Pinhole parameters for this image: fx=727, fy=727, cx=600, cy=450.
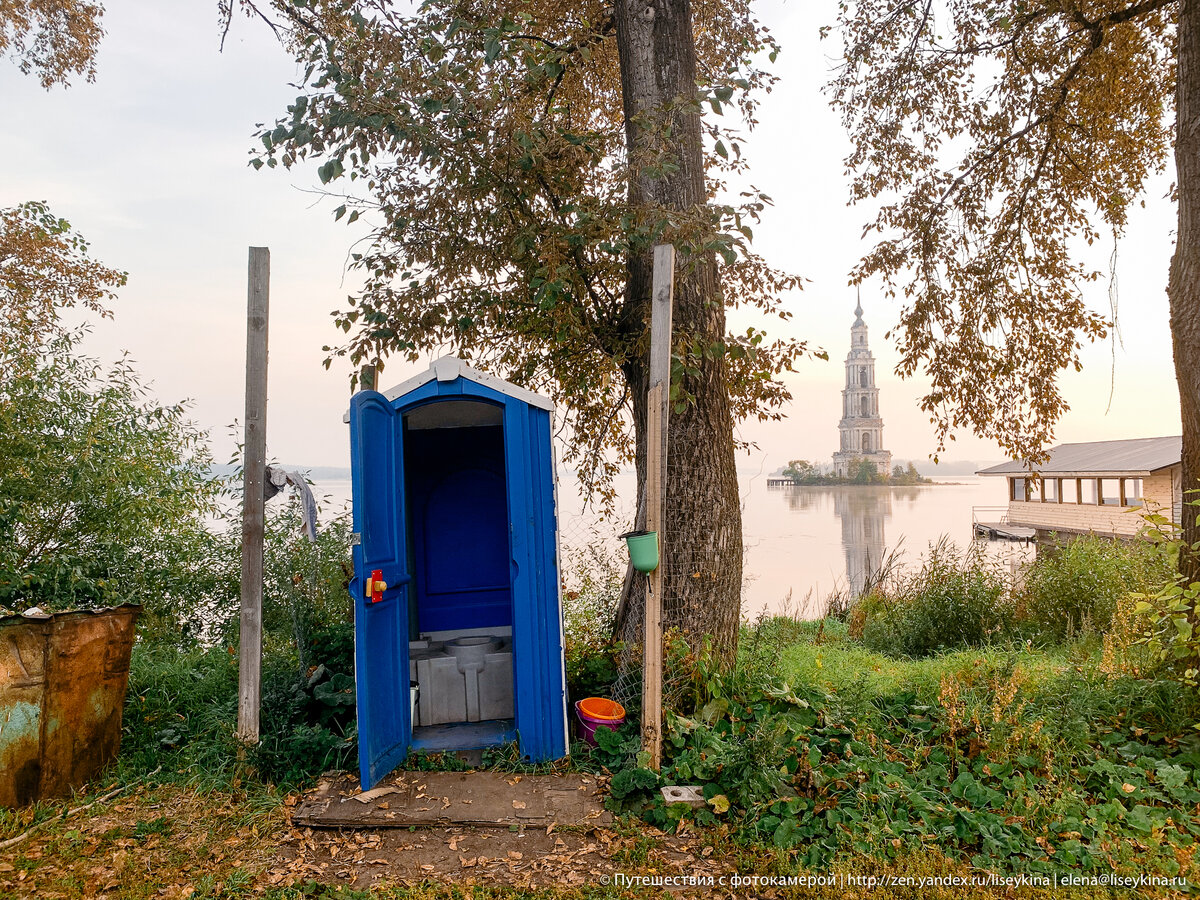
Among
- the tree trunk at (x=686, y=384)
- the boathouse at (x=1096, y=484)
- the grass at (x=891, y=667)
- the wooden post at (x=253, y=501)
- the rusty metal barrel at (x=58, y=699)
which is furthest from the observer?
the boathouse at (x=1096, y=484)

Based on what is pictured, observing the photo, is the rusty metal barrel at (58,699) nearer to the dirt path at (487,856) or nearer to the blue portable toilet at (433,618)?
the dirt path at (487,856)

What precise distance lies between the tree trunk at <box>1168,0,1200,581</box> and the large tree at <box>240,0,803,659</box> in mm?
2809

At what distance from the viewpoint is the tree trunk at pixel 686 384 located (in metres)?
5.24

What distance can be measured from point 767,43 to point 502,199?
367 cm

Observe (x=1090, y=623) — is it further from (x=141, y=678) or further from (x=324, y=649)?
(x=141, y=678)

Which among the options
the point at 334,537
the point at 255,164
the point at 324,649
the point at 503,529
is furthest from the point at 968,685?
the point at 255,164

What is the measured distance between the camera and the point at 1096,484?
22.7 metres

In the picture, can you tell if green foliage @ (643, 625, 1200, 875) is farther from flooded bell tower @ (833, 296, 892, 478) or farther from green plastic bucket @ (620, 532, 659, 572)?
flooded bell tower @ (833, 296, 892, 478)

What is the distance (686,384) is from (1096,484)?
22894 mm

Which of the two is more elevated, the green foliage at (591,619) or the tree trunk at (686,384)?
the tree trunk at (686,384)

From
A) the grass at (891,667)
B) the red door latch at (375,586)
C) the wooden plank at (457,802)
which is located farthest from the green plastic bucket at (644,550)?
the grass at (891,667)

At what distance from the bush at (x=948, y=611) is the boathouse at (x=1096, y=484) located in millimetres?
11801

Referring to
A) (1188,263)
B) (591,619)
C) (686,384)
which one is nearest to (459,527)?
(591,619)

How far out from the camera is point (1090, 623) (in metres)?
6.96
